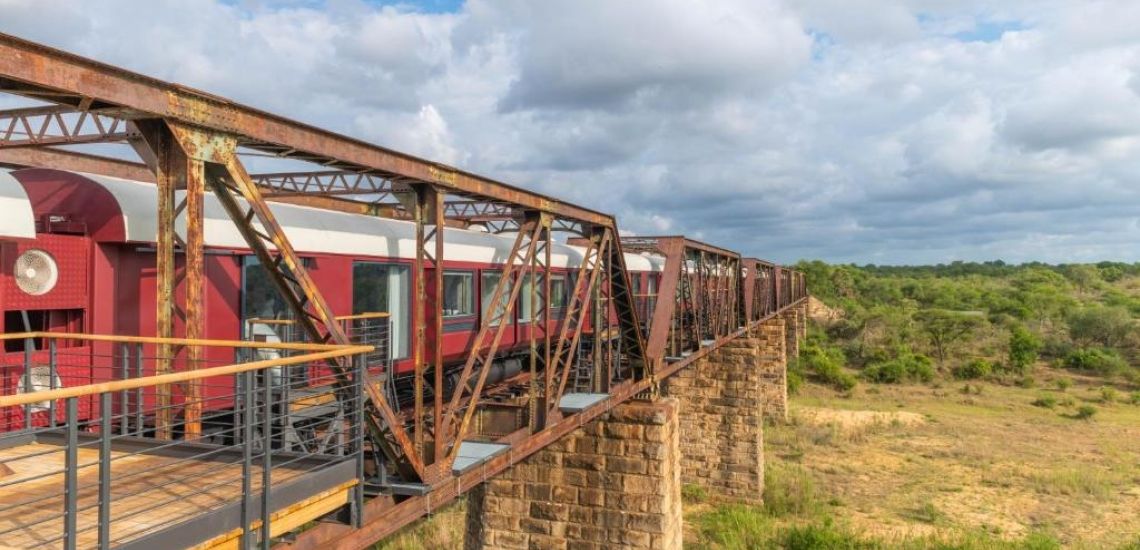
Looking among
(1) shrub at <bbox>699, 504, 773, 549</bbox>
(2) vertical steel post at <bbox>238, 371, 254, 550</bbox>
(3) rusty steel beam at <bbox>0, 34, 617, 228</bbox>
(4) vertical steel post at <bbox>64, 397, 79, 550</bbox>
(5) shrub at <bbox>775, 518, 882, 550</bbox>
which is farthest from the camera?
(1) shrub at <bbox>699, 504, 773, 549</bbox>

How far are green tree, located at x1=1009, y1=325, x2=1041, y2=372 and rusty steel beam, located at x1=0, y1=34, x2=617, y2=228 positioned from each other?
5078cm

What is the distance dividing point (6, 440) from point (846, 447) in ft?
95.6

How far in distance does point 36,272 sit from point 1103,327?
64640 millimetres

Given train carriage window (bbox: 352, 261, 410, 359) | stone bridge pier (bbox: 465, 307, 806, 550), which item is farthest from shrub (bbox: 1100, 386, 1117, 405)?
train carriage window (bbox: 352, 261, 410, 359)

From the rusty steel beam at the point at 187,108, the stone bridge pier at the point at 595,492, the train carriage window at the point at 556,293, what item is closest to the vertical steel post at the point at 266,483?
A: the rusty steel beam at the point at 187,108

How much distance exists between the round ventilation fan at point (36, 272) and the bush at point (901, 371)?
156 feet

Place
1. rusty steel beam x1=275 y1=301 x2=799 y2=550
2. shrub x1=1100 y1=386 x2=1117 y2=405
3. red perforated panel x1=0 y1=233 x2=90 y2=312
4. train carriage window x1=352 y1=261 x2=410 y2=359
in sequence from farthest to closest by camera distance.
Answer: shrub x1=1100 y1=386 x2=1117 y2=405 < train carriage window x1=352 y1=261 x2=410 y2=359 < red perforated panel x1=0 y1=233 x2=90 y2=312 < rusty steel beam x1=275 y1=301 x2=799 y2=550

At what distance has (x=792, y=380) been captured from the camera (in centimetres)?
4391

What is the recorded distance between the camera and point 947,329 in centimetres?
5397

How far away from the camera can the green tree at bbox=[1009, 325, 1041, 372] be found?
153ft

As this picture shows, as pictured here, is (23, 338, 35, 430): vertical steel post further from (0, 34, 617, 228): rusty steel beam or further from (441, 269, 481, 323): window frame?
(441, 269, 481, 323): window frame

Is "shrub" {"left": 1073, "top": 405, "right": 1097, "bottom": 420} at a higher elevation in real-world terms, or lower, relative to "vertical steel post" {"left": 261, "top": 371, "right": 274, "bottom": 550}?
lower

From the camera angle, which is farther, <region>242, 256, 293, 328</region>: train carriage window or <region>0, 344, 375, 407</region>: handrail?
<region>242, 256, 293, 328</region>: train carriage window

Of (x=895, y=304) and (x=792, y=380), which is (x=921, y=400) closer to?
(x=792, y=380)
